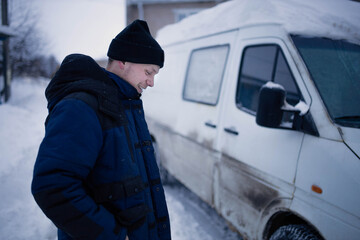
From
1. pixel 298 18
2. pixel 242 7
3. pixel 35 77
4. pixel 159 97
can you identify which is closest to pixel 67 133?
pixel 298 18

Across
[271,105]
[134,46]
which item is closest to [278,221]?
[271,105]

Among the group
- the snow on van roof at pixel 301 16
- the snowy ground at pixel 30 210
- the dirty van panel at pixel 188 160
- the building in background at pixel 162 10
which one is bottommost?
the snowy ground at pixel 30 210

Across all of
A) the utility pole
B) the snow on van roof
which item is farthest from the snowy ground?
the utility pole

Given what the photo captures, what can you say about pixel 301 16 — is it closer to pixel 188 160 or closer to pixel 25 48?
pixel 188 160

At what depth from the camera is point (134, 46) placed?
4.01 ft

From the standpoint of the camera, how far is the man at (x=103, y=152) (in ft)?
2.86

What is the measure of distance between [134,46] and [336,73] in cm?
166

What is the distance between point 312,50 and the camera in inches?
75.2

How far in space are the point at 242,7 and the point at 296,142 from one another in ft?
5.47

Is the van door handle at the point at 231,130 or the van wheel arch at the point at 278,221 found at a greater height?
the van door handle at the point at 231,130

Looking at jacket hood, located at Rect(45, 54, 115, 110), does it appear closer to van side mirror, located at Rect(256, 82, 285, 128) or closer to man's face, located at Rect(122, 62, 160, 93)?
man's face, located at Rect(122, 62, 160, 93)

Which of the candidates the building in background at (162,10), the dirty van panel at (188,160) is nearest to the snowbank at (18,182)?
Answer: the dirty van panel at (188,160)

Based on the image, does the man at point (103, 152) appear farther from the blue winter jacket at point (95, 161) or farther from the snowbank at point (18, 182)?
the snowbank at point (18, 182)

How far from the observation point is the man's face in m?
1.24
